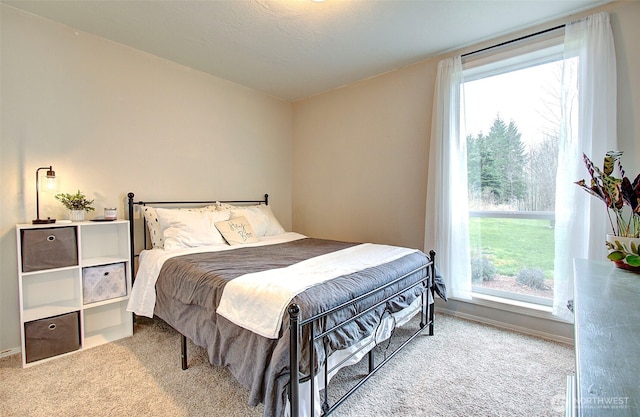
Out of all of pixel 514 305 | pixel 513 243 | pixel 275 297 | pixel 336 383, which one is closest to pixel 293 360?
pixel 275 297

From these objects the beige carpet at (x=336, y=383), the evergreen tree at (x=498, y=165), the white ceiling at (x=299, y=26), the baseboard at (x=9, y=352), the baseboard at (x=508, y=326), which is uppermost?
the white ceiling at (x=299, y=26)

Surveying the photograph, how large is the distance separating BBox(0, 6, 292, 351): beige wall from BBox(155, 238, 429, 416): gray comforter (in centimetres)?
113

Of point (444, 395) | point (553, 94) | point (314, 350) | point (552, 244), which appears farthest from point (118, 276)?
point (553, 94)

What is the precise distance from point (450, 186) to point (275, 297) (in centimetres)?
202

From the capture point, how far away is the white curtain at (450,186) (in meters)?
2.67

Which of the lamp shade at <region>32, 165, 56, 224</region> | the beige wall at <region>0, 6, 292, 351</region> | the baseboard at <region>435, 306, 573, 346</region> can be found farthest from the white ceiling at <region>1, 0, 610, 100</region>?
the baseboard at <region>435, 306, 573, 346</region>

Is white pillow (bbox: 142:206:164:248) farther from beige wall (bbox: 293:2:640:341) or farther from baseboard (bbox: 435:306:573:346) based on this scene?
baseboard (bbox: 435:306:573:346)

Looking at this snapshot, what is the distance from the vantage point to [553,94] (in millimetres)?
2416

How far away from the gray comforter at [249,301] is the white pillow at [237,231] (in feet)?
1.18

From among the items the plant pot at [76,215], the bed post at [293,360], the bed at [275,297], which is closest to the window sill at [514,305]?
the bed at [275,297]

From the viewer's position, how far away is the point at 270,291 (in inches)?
57.5

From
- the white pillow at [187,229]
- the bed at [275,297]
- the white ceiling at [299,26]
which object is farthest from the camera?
the white pillow at [187,229]

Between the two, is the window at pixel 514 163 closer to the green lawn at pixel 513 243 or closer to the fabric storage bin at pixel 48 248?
the green lawn at pixel 513 243

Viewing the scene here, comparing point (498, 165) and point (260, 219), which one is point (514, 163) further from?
point (260, 219)
